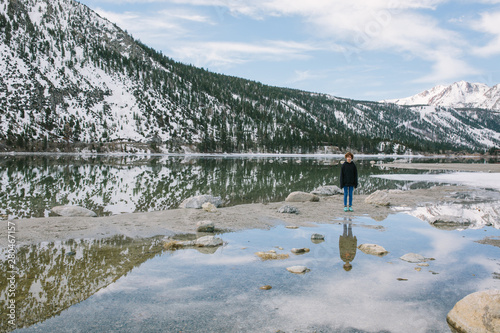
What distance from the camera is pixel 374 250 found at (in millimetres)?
9320

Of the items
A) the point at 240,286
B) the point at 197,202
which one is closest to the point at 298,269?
the point at 240,286

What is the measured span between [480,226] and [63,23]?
225913mm

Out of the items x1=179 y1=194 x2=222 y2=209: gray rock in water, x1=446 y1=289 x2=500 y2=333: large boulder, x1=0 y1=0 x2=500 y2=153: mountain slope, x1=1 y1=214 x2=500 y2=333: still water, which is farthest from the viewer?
x1=0 y1=0 x2=500 y2=153: mountain slope

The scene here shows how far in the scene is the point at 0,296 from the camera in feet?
19.9

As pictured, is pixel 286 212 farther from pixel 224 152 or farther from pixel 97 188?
pixel 224 152

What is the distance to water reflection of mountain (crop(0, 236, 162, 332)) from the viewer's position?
230 inches

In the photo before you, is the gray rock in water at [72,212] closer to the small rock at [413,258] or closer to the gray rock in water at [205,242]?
the gray rock in water at [205,242]

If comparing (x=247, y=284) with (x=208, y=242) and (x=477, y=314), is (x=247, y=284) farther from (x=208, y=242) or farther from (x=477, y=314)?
(x=477, y=314)

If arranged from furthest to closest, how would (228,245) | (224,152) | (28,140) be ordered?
(224,152) < (28,140) < (228,245)

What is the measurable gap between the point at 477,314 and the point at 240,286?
4111 millimetres

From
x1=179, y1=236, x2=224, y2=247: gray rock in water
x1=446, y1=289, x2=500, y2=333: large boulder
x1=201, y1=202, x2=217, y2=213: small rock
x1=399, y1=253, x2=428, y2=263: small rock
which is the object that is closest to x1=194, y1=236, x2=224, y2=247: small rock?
x1=179, y1=236, x2=224, y2=247: gray rock in water

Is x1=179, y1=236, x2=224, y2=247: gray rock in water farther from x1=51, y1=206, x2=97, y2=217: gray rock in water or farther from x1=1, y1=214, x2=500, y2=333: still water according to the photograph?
x1=51, y1=206, x2=97, y2=217: gray rock in water

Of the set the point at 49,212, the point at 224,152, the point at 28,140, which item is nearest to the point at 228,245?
the point at 49,212

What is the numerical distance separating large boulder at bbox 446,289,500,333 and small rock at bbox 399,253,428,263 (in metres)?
2.97
